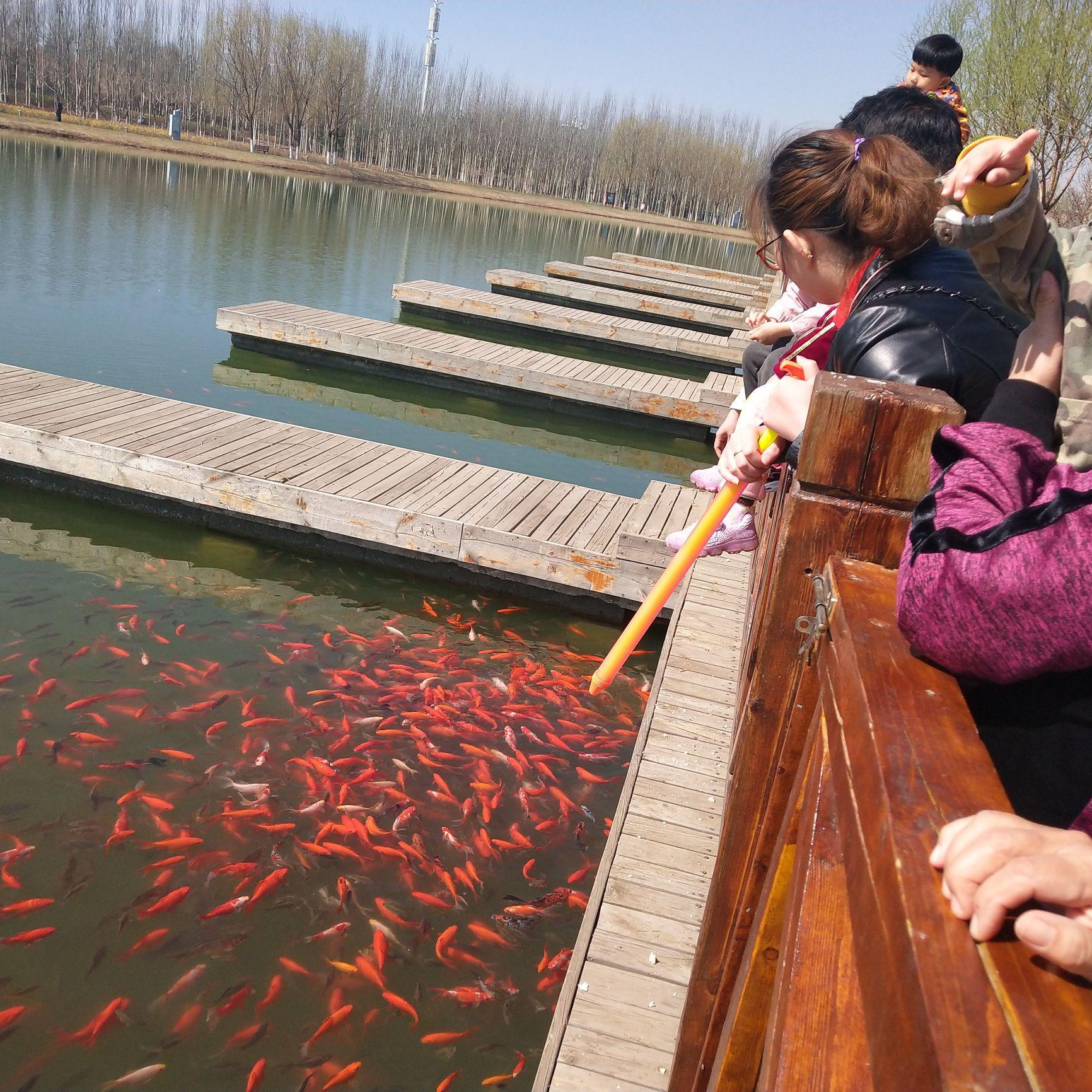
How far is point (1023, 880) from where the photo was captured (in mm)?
752

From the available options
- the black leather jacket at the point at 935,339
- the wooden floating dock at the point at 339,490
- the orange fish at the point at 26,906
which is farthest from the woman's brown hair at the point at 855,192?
the wooden floating dock at the point at 339,490

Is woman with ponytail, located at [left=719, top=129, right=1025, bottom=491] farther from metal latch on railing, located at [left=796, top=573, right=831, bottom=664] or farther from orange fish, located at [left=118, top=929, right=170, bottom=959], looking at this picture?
orange fish, located at [left=118, top=929, right=170, bottom=959]

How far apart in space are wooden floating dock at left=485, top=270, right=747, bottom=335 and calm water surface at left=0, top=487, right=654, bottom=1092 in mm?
14505

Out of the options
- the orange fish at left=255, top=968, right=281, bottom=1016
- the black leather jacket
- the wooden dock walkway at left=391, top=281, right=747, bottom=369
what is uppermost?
the black leather jacket

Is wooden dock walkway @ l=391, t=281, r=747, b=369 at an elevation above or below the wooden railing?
below

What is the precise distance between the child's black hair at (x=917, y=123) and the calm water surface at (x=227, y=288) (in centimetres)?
777

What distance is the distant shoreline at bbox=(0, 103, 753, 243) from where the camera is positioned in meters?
45.4

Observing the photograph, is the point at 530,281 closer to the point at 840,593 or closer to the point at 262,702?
the point at 262,702

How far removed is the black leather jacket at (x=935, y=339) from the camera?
5.86 ft

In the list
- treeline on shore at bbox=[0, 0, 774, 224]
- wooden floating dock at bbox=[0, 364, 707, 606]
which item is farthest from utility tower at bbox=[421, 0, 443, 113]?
wooden floating dock at bbox=[0, 364, 707, 606]

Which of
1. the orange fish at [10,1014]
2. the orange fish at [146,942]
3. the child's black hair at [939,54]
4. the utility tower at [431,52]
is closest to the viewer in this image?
the orange fish at [10,1014]

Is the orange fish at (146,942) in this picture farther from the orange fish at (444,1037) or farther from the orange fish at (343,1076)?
the orange fish at (444,1037)

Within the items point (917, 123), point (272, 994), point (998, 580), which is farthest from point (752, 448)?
point (272, 994)

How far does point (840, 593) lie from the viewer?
1.27 m
